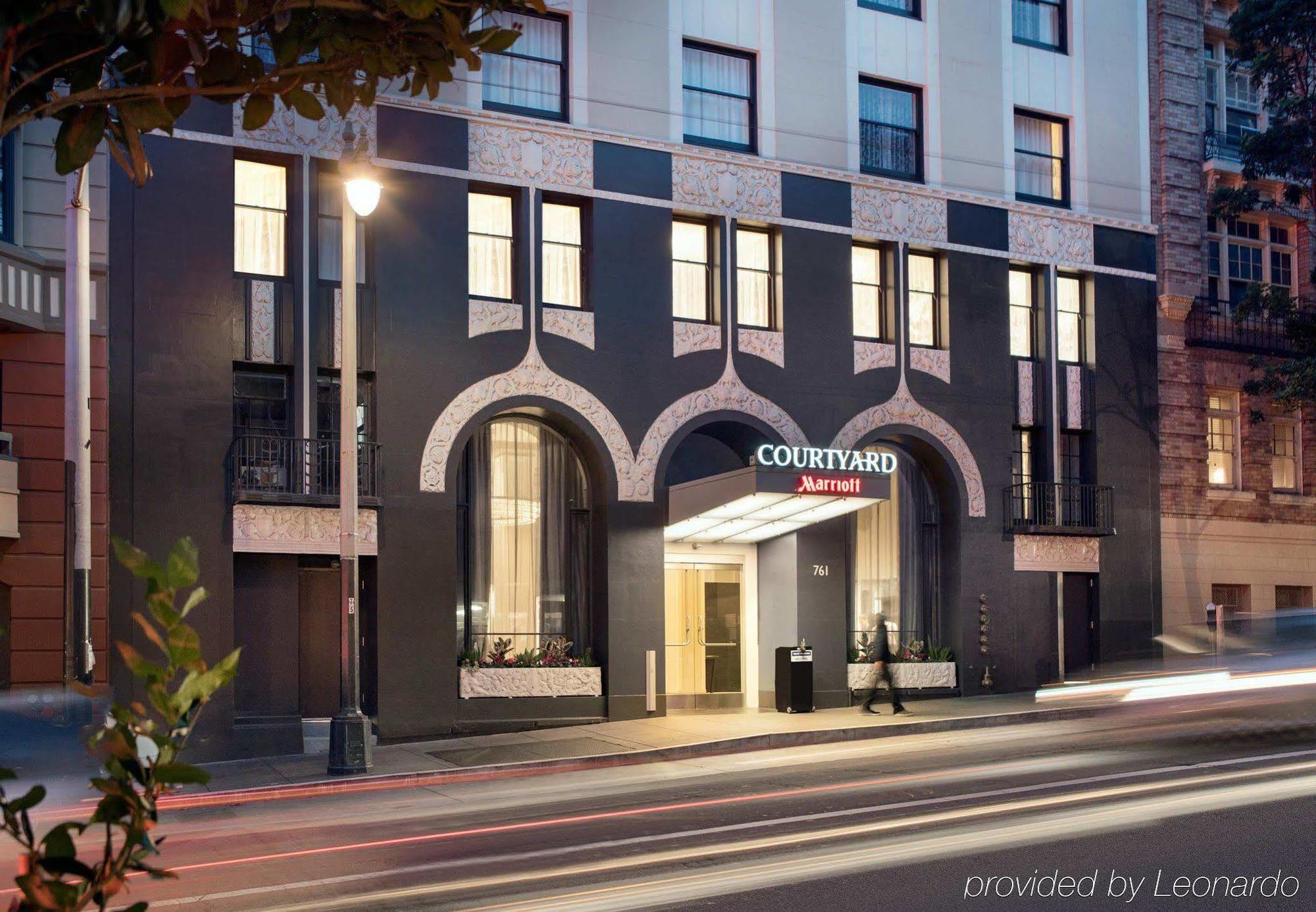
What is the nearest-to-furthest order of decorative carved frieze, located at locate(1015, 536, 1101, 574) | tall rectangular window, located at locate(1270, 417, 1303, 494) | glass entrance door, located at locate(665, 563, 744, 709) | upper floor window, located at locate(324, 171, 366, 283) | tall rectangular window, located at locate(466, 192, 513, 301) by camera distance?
1. upper floor window, located at locate(324, 171, 366, 283)
2. tall rectangular window, located at locate(466, 192, 513, 301)
3. glass entrance door, located at locate(665, 563, 744, 709)
4. decorative carved frieze, located at locate(1015, 536, 1101, 574)
5. tall rectangular window, located at locate(1270, 417, 1303, 494)

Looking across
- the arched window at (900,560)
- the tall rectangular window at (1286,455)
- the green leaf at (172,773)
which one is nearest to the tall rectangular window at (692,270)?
the arched window at (900,560)

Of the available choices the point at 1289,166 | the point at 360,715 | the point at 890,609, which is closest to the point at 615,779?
the point at 360,715

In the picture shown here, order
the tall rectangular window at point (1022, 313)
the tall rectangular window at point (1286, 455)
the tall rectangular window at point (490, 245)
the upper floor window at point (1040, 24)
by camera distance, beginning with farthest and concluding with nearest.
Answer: the tall rectangular window at point (1286, 455) < the upper floor window at point (1040, 24) < the tall rectangular window at point (1022, 313) < the tall rectangular window at point (490, 245)

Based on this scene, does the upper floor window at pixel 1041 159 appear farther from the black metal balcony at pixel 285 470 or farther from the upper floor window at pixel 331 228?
the black metal balcony at pixel 285 470

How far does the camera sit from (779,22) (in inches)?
1016

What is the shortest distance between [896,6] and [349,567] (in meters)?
15.8

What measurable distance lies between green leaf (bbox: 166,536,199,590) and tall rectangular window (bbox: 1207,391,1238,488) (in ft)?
98.0

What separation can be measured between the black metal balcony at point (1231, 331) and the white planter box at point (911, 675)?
9041 millimetres

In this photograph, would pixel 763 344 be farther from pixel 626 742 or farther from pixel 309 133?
pixel 309 133

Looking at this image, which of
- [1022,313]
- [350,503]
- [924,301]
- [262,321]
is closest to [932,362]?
[924,301]

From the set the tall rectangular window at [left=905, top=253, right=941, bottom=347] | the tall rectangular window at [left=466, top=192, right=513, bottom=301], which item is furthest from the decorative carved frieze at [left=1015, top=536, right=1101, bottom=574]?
the tall rectangular window at [left=466, top=192, right=513, bottom=301]

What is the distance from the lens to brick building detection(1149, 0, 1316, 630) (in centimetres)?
2945

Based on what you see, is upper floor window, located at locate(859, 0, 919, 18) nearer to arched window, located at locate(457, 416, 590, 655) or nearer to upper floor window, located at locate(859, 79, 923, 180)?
upper floor window, located at locate(859, 79, 923, 180)

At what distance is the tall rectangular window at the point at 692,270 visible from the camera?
24.9 metres
